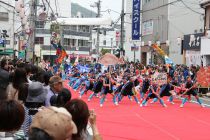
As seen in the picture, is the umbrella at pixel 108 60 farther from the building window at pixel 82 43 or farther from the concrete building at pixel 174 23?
the building window at pixel 82 43

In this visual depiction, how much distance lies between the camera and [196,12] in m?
44.4

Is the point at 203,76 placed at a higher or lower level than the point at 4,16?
lower

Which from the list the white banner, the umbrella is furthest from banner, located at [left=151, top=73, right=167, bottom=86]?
the white banner

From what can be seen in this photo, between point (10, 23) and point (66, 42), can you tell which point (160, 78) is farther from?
point (66, 42)

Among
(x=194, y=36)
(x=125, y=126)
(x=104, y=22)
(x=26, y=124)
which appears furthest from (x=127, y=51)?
(x=26, y=124)

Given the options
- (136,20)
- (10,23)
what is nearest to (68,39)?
(10,23)

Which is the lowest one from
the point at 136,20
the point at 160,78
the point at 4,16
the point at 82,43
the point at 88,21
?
the point at 160,78

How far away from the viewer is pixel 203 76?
24172mm

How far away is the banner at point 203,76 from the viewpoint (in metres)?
24.0

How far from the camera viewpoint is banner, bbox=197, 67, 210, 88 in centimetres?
2395

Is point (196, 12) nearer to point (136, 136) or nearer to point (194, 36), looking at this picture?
point (194, 36)

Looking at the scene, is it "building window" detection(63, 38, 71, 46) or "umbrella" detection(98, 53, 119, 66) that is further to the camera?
"building window" detection(63, 38, 71, 46)

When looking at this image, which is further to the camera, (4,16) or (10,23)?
(10,23)

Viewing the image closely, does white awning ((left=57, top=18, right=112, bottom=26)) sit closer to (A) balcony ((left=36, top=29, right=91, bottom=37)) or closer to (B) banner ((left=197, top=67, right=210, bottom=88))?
(A) balcony ((left=36, top=29, right=91, bottom=37))
